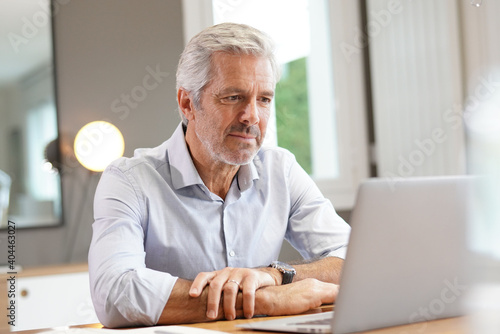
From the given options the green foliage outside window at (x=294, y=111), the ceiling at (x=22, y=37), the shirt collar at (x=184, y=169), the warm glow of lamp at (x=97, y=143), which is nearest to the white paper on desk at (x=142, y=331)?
the shirt collar at (x=184, y=169)

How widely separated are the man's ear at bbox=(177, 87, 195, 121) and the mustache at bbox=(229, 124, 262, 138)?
199mm

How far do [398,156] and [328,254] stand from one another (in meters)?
2.22

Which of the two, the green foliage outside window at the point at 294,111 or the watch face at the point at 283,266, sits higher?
the green foliage outside window at the point at 294,111

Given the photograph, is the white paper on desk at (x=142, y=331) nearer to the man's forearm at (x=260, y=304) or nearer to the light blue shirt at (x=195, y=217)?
the man's forearm at (x=260, y=304)

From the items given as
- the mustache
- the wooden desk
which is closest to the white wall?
the mustache

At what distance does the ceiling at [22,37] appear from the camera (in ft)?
10.6

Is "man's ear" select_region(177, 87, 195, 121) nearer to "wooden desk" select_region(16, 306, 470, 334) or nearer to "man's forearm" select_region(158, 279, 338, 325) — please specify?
"man's forearm" select_region(158, 279, 338, 325)

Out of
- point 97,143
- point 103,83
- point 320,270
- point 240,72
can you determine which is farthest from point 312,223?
point 103,83

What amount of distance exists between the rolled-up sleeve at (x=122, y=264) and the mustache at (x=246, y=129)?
340 mm

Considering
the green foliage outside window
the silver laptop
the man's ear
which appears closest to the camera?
the silver laptop

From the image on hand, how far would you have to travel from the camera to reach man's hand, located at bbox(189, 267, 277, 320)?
1318 millimetres

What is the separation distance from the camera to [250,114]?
180 centimetres

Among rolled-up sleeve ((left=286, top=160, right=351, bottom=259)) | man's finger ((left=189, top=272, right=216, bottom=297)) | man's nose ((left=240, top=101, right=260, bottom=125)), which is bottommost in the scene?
man's finger ((left=189, top=272, right=216, bottom=297))

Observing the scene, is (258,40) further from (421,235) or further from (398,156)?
(398,156)
